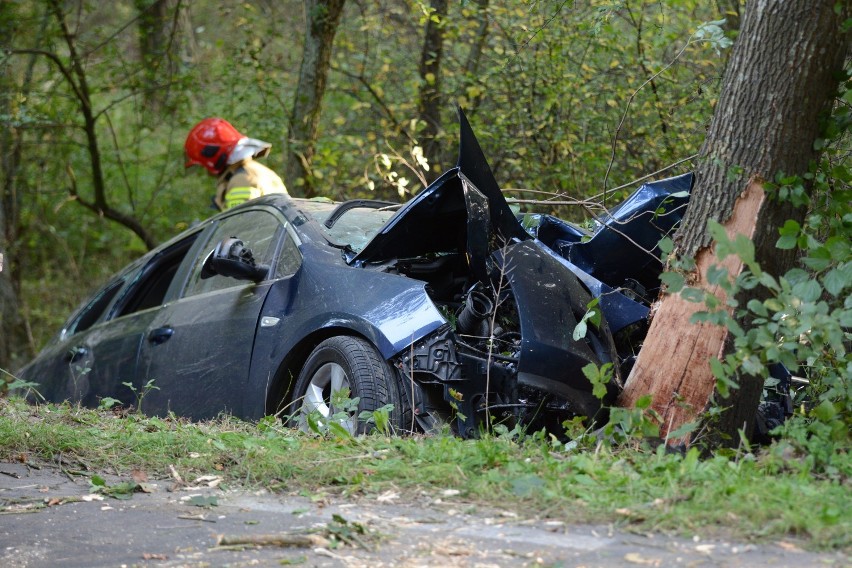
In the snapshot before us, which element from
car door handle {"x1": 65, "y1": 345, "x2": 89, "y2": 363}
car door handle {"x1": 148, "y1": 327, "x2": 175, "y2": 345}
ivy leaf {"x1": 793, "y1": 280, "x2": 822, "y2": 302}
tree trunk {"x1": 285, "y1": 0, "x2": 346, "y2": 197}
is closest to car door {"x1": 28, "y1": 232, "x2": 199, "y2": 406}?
car door handle {"x1": 65, "y1": 345, "x2": 89, "y2": 363}

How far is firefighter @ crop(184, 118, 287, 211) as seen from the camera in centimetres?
850

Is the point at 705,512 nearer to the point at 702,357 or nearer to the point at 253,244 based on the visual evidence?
the point at 702,357

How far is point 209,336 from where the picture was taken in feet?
19.5

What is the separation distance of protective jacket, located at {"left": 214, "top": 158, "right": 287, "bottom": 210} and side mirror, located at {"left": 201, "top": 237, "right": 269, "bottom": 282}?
2.53 metres

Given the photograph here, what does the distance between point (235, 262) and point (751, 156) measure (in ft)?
9.02

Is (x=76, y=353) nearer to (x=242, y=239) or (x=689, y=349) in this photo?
(x=242, y=239)

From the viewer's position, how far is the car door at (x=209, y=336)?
5.69m

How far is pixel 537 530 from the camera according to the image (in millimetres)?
3428

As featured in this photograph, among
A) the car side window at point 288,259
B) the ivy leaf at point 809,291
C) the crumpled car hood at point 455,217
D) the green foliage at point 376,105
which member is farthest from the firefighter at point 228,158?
the ivy leaf at point 809,291

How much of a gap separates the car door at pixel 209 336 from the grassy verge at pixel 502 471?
0.46m

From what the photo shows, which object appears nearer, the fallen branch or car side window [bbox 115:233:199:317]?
the fallen branch

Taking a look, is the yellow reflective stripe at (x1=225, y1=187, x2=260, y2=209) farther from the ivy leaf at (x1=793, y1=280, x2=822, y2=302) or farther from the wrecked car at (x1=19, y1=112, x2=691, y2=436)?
the ivy leaf at (x1=793, y1=280, x2=822, y2=302)

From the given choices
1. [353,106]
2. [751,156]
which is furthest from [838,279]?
[353,106]

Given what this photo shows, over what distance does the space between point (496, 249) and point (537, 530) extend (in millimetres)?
1768
